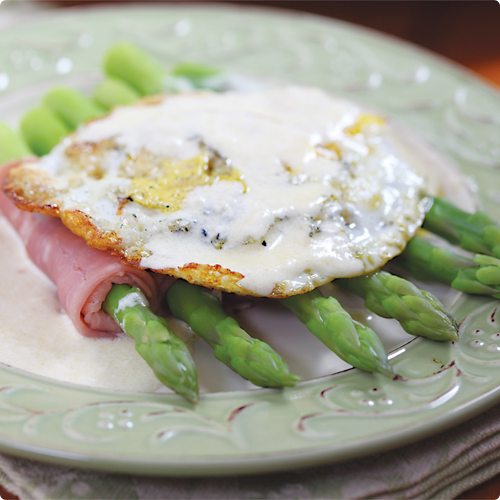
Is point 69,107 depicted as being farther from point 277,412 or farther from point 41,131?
point 277,412

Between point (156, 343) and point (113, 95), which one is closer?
point (156, 343)

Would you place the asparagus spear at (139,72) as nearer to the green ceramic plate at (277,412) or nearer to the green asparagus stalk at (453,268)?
the green ceramic plate at (277,412)

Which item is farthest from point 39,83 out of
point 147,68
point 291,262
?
point 291,262

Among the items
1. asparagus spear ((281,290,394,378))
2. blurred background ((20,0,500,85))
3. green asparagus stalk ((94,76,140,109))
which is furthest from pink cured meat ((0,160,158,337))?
blurred background ((20,0,500,85))

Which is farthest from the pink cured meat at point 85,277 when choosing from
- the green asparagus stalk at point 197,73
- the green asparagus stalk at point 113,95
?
the green asparagus stalk at point 197,73

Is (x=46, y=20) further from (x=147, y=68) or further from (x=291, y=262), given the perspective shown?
(x=291, y=262)

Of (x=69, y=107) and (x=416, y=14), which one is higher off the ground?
(x=416, y=14)

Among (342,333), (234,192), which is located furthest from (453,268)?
(234,192)
